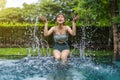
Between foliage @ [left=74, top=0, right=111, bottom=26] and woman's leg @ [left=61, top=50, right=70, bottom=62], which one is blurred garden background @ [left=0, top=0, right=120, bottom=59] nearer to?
foliage @ [left=74, top=0, right=111, bottom=26]

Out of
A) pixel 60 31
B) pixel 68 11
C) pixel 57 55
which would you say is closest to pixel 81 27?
pixel 68 11

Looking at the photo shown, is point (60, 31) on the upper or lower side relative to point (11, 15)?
lower

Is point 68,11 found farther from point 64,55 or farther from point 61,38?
point 64,55

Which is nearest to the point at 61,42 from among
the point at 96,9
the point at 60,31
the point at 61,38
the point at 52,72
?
the point at 61,38

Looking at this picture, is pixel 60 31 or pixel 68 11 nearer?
pixel 60 31

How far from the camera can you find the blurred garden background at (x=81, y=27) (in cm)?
1630

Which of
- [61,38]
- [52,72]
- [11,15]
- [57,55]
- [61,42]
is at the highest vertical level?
[11,15]

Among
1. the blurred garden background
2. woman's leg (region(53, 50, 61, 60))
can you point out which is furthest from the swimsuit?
the blurred garden background

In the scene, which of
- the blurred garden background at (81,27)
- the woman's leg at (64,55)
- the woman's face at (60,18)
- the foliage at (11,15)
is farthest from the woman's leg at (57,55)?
the foliage at (11,15)

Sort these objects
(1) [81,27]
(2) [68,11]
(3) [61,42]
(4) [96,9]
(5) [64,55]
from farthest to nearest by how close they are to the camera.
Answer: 1. (2) [68,11]
2. (1) [81,27]
3. (4) [96,9]
4. (3) [61,42]
5. (5) [64,55]

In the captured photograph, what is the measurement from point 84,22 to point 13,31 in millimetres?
5235

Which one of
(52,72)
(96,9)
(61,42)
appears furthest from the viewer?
(96,9)

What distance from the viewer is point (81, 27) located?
22.0m

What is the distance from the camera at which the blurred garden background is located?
642 inches
